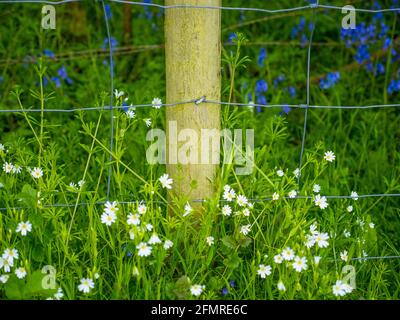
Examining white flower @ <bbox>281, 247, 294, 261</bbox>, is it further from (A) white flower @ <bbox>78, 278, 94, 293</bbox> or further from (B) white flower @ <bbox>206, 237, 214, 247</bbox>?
(A) white flower @ <bbox>78, 278, 94, 293</bbox>

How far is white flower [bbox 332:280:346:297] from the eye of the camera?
231cm

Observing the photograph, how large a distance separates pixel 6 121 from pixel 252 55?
5.10ft

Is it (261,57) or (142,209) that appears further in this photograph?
(261,57)

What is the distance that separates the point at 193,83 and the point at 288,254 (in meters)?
0.68

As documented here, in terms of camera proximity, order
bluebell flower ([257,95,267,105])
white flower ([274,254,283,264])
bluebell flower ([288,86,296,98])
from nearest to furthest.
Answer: white flower ([274,254,283,264]) < bluebell flower ([257,95,267,105]) < bluebell flower ([288,86,296,98])

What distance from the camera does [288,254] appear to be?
2385 millimetres

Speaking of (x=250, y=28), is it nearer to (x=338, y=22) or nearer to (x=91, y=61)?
(x=338, y=22)

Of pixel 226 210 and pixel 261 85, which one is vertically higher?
pixel 261 85

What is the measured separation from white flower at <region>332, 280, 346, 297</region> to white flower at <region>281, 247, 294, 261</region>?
6.5 inches

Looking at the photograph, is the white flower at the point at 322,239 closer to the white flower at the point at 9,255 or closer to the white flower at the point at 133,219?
the white flower at the point at 133,219

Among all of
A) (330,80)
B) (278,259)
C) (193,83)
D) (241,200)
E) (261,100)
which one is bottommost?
(278,259)

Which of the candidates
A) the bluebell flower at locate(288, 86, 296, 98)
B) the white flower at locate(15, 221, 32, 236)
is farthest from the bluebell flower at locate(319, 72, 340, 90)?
the white flower at locate(15, 221, 32, 236)

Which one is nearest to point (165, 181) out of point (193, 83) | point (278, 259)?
point (193, 83)

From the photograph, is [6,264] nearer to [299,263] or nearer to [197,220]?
[197,220]
